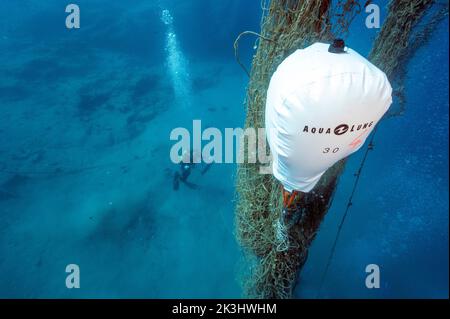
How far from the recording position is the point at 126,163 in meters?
8.31

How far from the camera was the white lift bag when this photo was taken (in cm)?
147

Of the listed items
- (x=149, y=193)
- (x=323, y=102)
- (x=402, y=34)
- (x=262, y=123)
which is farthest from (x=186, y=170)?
(x=323, y=102)

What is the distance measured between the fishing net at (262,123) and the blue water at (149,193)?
0.50m

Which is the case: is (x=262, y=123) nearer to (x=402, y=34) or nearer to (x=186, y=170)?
(x=402, y=34)

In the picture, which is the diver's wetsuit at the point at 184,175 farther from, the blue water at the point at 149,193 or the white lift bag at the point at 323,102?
the white lift bag at the point at 323,102

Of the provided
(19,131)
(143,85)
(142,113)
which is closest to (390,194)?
(142,113)

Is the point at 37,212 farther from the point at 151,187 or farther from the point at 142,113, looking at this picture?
the point at 142,113

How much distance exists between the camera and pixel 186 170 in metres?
7.20

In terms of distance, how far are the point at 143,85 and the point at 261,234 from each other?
1056cm

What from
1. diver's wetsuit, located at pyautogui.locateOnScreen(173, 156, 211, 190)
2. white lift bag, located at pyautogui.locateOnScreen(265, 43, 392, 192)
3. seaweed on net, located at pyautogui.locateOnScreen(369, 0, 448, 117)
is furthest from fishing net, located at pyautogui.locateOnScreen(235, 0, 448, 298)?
diver's wetsuit, located at pyautogui.locateOnScreen(173, 156, 211, 190)

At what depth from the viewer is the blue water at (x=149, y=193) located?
5656 millimetres

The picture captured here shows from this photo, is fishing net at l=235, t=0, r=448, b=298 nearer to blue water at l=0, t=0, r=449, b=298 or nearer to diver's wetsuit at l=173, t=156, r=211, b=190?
blue water at l=0, t=0, r=449, b=298

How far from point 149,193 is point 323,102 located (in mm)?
6322

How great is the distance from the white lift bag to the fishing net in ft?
2.15
